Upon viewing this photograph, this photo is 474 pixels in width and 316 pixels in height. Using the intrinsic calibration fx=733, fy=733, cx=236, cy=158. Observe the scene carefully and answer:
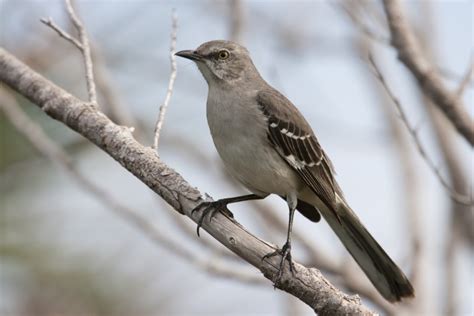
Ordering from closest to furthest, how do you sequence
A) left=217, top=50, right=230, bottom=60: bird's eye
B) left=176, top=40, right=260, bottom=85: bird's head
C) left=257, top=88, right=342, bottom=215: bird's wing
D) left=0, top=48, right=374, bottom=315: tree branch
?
left=0, top=48, right=374, bottom=315: tree branch → left=257, top=88, right=342, bottom=215: bird's wing → left=176, top=40, right=260, bottom=85: bird's head → left=217, top=50, right=230, bottom=60: bird's eye

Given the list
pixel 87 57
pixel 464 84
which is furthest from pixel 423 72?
pixel 87 57

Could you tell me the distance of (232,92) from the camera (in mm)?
6148

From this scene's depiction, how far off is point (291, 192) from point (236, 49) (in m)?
1.47

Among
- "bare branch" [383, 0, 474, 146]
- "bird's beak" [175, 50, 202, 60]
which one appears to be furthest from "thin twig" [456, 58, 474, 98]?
"bird's beak" [175, 50, 202, 60]

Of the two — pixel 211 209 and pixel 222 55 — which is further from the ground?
pixel 222 55

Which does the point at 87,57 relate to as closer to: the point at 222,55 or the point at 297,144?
the point at 222,55

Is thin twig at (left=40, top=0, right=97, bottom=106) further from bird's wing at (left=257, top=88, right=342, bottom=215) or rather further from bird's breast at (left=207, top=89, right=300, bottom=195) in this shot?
bird's wing at (left=257, top=88, right=342, bottom=215)

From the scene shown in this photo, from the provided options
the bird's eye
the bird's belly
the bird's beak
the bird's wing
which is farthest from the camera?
the bird's eye

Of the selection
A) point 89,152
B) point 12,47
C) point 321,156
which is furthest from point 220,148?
point 12,47

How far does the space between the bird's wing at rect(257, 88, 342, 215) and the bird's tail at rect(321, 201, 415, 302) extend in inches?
10.4

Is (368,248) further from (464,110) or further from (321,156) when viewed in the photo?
(464,110)

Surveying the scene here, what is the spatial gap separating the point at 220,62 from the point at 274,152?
41.7 inches

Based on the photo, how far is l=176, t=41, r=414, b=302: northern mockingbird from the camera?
5.74 m

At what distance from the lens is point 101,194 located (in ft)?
21.4
